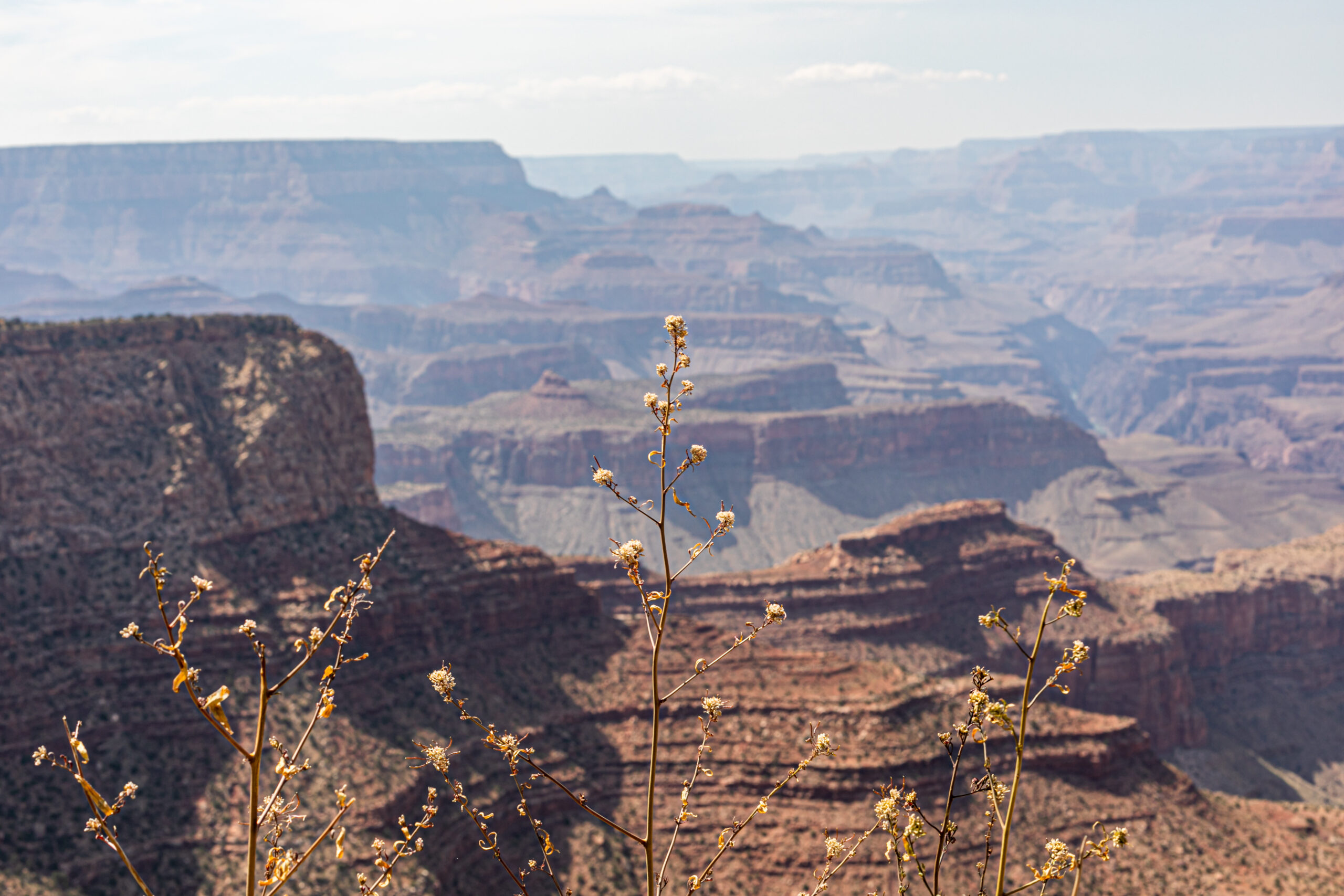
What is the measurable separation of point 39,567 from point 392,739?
74.1ft

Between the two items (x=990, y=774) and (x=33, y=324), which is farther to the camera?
(x=33, y=324)

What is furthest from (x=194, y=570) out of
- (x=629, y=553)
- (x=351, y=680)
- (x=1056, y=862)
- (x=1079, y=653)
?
(x=1079, y=653)

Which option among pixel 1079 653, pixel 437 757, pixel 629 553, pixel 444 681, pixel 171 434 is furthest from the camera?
pixel 171 434

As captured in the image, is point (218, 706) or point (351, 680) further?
point (351, 680)

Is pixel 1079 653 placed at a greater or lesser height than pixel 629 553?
lesser

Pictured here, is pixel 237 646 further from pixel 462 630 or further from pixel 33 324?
pixel 33 324

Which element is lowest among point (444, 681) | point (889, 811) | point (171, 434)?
point (171, 434)

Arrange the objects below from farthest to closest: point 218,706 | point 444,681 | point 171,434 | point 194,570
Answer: point 171,434, point 194,570, point 444,681, point 218,706

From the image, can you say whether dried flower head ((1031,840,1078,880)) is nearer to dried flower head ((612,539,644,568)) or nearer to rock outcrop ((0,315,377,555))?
dried flower head ((612,539,644,568))

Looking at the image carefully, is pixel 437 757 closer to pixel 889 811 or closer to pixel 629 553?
pixel 629 553

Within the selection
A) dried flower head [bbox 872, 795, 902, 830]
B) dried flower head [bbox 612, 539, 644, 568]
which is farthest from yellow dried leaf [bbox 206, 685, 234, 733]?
dried flower head [bbox 872, 795, 902, 830]

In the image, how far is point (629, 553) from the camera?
13.6 m

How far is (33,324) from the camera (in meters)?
80.7

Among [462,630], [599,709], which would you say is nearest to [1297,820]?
[599,709]
